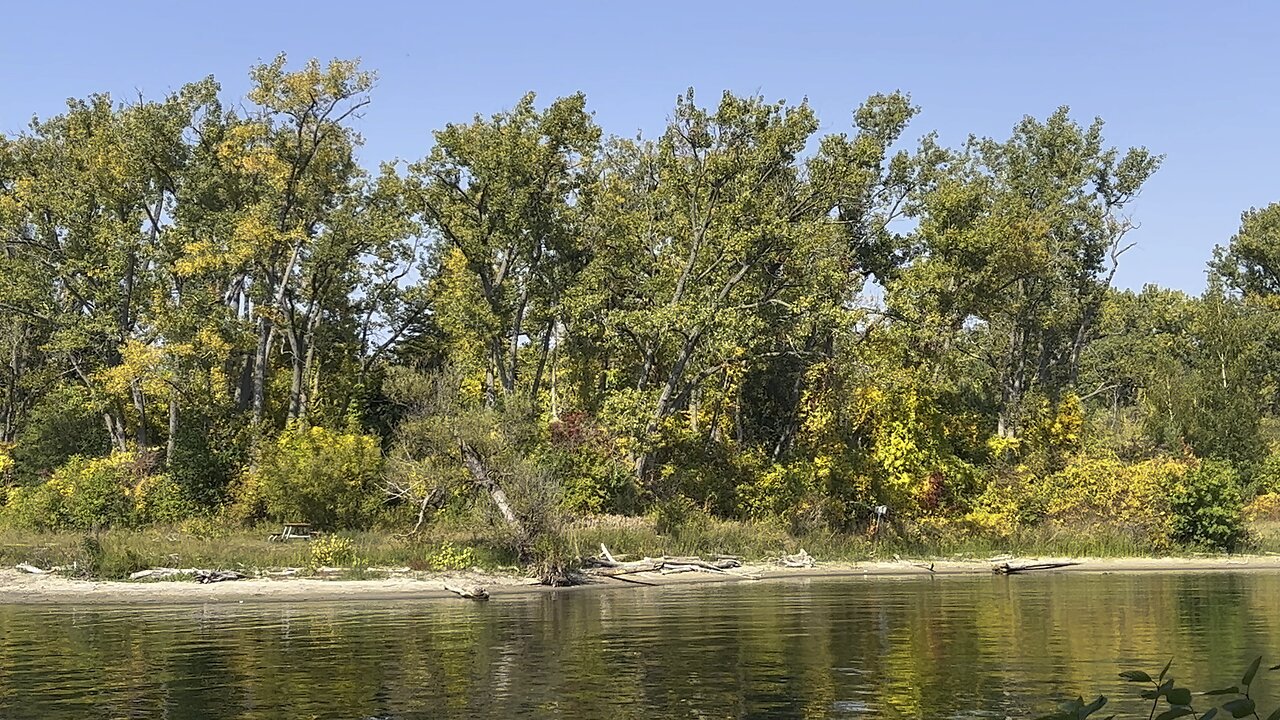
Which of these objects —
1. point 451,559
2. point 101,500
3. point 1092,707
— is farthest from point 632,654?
point 101,500

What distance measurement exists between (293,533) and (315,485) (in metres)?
2.15

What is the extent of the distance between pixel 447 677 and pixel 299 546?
965 inches

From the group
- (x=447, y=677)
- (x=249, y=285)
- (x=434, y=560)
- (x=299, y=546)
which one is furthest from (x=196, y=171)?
(x=447, y=677)

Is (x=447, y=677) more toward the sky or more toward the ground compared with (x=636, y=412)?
more toward the ground

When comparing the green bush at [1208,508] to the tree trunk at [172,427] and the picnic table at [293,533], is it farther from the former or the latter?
the tree trunk at [172,427]

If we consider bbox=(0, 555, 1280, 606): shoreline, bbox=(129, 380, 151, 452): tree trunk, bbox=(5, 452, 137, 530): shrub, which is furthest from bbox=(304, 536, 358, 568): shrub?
bbox=(129, 380, 151, 452): tree trunk

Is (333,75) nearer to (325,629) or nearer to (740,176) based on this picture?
(740,176)

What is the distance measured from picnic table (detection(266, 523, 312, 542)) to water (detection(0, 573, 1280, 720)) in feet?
35.4

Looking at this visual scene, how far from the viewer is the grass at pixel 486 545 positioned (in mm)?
41281

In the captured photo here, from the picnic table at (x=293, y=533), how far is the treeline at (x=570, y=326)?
1355 millimetres

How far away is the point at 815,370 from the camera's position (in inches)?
2275

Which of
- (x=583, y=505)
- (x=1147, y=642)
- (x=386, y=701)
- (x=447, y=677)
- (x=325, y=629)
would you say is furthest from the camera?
(x=583, y=505)

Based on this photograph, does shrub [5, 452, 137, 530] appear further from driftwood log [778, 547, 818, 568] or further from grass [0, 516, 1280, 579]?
driftwood log [778, 547, 818, 568]

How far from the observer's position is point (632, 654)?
78.8 ft
